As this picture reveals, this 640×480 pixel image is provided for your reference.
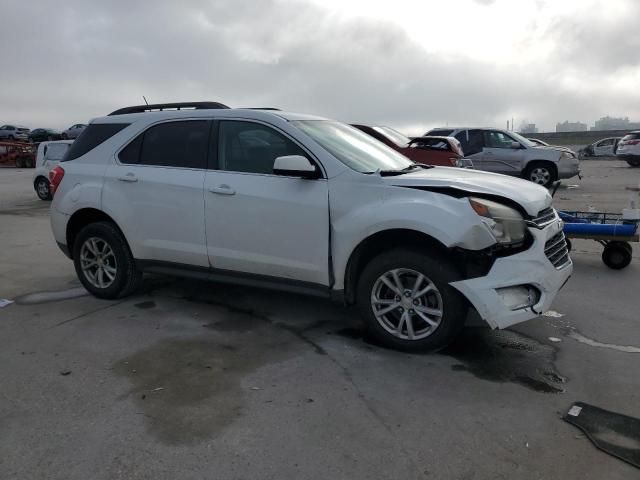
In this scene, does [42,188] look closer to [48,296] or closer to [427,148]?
[427,148]

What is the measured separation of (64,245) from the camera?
566cm

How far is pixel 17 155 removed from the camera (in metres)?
29.8

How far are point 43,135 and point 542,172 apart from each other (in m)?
41.6

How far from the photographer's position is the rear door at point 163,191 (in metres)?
4.80

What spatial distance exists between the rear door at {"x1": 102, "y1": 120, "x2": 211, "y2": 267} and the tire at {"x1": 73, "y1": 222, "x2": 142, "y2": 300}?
0.54ft

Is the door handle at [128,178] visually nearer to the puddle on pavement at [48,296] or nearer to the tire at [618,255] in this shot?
the puddle on pavement at [48,296]

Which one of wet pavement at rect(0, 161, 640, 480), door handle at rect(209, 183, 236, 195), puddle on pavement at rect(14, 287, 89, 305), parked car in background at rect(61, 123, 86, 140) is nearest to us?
wet pavement at rect(0, 161, 640, 480)

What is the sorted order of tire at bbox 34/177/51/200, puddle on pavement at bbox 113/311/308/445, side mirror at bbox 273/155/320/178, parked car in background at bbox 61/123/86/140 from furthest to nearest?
parked car in background at bbox 61/123/86/140 < tire at bbox 34/177/51/200 < side mirror at bbox 273/155/320/178 < puddle on pavement at bbox 113/311/308/445

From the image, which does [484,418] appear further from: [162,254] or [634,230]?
[634,230]

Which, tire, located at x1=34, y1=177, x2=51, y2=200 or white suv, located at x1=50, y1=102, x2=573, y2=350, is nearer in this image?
white suv, located at x1=50, y1=102, x2=573, y2=350

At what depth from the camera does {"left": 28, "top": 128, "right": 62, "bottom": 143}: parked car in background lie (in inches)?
1716

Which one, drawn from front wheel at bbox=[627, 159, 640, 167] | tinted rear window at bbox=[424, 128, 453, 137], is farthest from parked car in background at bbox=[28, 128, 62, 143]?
front wheel at bbox=[627, 159, 640, 167]

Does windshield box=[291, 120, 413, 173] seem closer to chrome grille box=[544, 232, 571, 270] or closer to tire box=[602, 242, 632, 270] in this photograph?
chrome grille box=[544, 232, 571, 270]

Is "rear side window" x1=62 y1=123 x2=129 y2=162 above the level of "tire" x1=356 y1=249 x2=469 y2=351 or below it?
above
